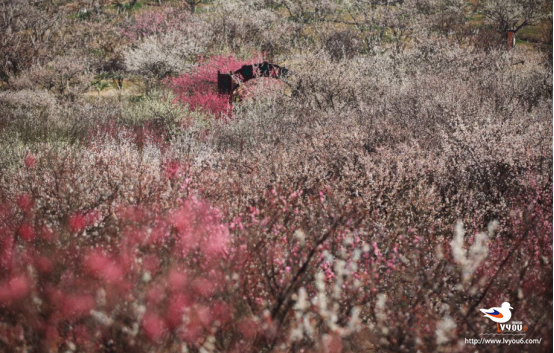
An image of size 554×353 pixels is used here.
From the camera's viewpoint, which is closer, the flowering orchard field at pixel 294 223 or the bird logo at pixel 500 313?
the flowering orchard field at pixel 294 223

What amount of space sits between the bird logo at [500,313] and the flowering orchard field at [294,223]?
0.05 m

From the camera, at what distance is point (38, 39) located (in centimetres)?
2859

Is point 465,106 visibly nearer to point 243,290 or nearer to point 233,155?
point 233,155

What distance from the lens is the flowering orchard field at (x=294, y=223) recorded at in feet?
8.60

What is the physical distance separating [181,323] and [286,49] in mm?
27502

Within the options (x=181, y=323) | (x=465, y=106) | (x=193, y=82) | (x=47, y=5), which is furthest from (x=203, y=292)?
(x=47, y=5)

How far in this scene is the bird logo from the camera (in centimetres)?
287

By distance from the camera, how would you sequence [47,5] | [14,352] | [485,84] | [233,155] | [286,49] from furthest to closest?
[47,5]
[286,49]
[485,84]
[233,155]
[14,352]

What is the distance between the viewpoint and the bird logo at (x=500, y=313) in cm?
287

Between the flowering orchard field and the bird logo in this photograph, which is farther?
the bird logo

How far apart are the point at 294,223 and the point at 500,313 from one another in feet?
7.19

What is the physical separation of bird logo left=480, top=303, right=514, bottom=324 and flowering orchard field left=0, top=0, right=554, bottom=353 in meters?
0.05

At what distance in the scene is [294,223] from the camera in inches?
172

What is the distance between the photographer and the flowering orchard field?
262 centimetres
